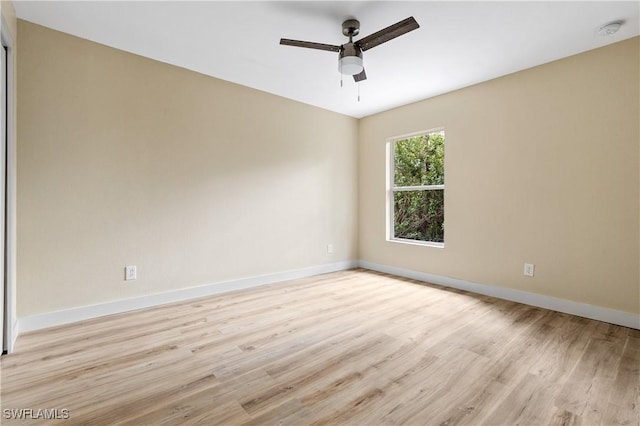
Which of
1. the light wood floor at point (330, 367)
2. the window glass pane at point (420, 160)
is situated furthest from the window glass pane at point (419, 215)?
the light wood floor at point (330, 367)

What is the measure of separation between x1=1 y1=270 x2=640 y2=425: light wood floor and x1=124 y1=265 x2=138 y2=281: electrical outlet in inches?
13.4

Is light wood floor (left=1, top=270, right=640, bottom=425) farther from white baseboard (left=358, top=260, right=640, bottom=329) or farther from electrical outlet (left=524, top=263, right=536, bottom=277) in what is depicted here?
electrical outlet (left=524, top=263, right=536, bottom=277)

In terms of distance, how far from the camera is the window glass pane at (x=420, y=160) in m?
4.02

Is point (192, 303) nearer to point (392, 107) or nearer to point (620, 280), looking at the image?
point (392, 107)

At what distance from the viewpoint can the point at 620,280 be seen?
2600mm

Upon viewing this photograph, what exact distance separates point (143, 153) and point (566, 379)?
12.3 feet

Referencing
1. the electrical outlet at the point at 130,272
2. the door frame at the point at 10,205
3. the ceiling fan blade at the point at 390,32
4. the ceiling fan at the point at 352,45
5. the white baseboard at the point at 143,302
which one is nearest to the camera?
the ceiling fan blade at the point at 390,32

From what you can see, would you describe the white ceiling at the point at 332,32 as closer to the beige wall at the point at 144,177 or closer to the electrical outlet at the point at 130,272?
the beige wall at the point at 144,177

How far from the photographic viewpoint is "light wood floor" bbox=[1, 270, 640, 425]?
4.94ft

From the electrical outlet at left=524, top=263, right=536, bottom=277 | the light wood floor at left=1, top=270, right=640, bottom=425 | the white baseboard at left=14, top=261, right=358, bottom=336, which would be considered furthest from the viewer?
the electrical outlet at left=524, top=263, right=536, bottom=277

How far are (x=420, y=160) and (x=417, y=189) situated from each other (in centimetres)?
42

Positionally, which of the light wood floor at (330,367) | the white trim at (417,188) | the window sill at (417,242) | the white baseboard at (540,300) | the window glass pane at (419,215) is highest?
the white trim at (417,188)

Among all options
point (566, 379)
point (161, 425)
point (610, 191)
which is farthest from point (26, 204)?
point (610, 191)

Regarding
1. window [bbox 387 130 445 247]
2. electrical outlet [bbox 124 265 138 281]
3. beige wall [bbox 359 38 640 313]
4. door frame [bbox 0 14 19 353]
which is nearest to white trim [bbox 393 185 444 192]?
window [bbox 387 130 445 247]
